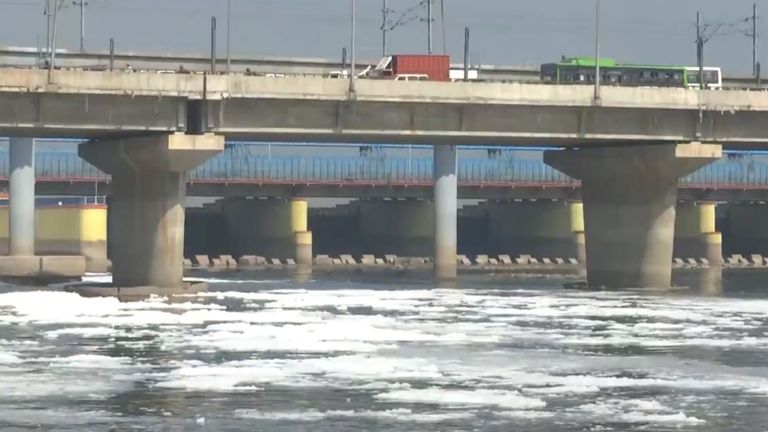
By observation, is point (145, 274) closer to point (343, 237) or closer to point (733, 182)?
point (343, 237)

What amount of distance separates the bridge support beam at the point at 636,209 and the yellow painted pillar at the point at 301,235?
46.4 m

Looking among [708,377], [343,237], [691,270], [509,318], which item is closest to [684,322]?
[509,318]

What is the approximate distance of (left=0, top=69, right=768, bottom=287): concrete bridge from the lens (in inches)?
2763

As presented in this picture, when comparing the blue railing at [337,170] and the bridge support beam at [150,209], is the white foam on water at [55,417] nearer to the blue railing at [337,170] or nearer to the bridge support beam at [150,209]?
the bridge support beam at [150,209]

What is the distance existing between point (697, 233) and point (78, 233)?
55.8 meters

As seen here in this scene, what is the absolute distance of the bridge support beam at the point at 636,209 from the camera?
81250 millimetres

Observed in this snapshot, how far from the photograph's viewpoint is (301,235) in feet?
433

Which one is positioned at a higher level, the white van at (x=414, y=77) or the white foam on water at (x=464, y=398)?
the white van at (x=414, y=77)

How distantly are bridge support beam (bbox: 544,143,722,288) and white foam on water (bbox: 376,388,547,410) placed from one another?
46520 millimetres

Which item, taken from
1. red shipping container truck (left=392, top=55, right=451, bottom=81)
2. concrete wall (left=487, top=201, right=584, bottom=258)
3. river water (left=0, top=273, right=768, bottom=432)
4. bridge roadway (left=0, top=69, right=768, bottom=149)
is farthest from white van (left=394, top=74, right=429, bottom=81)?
concrete wall (left=487, top=201, right=584, bottom=258)

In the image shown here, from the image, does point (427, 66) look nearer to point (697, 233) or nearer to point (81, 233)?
point (81, 233)

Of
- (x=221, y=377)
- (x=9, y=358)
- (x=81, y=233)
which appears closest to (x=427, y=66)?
(x=9, y=358)

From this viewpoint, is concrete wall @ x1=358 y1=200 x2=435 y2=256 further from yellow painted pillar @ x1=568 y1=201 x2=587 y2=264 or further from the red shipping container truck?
the red shipping container truck

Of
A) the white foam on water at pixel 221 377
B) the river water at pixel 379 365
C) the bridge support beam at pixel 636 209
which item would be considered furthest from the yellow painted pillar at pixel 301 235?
the white foam on water at pixel 221 377
